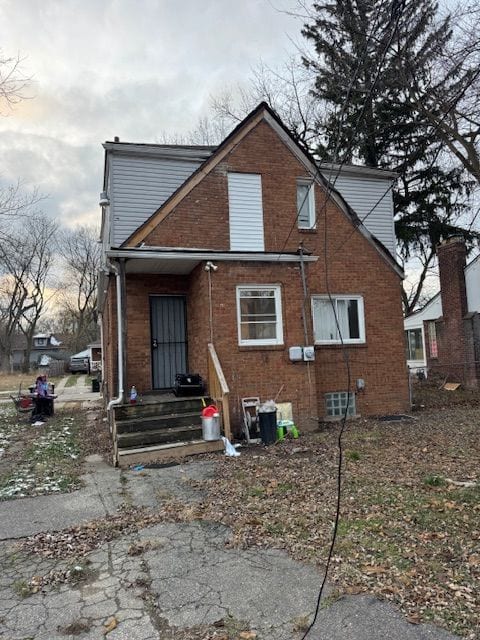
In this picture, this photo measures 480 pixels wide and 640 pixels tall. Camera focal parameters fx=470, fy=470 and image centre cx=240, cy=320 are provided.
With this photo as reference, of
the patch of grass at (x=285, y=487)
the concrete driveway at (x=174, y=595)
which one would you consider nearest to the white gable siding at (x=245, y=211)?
the patch of grass at (x=285, y=487)

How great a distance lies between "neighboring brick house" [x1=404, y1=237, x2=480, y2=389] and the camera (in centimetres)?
1803

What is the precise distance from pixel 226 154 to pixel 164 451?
Result: 24.5 feet

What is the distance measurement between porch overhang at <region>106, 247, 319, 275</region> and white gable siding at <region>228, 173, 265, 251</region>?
1.47 meters

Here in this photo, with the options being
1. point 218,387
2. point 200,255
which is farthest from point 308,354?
point 200,255

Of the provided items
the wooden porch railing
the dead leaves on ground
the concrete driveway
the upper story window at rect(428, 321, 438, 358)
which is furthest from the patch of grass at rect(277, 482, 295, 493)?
the upper story window at rect(428, 321, 438, 358)

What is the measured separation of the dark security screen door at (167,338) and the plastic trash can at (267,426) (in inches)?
126

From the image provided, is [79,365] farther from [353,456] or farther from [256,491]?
[256,491]

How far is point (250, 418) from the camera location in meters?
9.89

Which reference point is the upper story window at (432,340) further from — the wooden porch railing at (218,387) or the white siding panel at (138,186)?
the wooden porch railing at (218,387)

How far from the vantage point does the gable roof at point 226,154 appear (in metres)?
11.1

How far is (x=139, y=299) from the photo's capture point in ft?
37.6

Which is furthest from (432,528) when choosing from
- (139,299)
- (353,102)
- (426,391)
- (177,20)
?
(353,102)

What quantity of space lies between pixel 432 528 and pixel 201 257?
7.02 metres

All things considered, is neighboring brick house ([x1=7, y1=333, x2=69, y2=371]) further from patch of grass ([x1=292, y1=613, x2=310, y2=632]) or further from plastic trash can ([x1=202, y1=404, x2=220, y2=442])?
patch of grass ([x1=292, y1=613, x2=310, y2=632])
